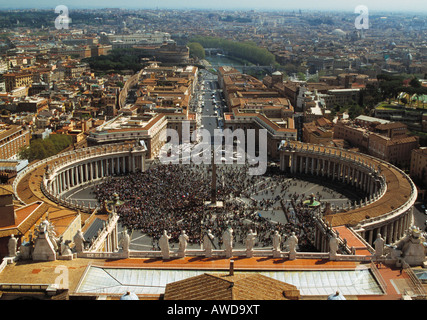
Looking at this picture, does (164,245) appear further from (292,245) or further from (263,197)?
(263,197)

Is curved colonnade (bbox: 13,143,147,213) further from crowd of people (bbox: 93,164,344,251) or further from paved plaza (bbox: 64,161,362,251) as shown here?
crowd of people (bbox: 93,164,344,251)

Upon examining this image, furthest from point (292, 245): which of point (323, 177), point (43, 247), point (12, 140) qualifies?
point (12, 140)

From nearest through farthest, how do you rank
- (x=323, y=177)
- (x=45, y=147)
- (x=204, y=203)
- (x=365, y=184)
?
(x=204, y=203) < (x=365, y=184) < (x=323, y=177) < (x=45, y=147)

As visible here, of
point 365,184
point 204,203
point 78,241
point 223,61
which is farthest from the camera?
point 223,61

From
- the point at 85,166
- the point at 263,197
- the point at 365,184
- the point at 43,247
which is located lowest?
the point at 263,197
